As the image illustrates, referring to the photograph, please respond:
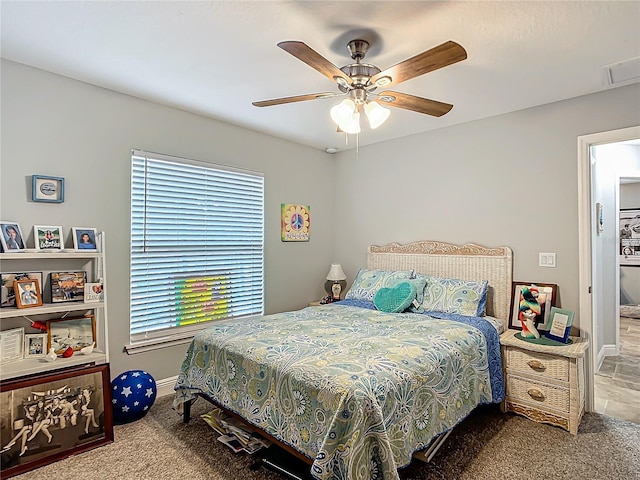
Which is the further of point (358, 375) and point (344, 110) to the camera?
point (344, 110)

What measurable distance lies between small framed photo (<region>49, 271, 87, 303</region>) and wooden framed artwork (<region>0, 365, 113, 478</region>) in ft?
1.63

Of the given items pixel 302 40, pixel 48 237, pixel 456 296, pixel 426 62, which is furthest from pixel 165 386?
pixel 426 62

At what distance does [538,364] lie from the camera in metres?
2.64

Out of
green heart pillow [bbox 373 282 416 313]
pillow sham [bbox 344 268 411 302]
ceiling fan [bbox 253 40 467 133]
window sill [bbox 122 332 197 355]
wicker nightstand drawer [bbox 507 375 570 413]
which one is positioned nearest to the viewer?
ceiling fan [bbox 253 40 467 133]

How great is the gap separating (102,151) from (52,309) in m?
1.26

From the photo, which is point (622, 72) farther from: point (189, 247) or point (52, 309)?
point (52, 309)

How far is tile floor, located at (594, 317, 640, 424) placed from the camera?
2834 millimetres

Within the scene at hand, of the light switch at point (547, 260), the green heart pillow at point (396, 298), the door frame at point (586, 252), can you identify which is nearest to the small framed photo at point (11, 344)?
the green heart pillow at point (396, 298)

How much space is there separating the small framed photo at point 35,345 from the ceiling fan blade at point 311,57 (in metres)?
2.45

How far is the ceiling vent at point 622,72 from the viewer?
2339mm

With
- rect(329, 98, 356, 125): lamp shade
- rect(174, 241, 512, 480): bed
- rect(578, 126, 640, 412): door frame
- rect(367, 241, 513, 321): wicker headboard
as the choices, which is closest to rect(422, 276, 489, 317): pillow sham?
rect(174, 241, 512, 480): bed

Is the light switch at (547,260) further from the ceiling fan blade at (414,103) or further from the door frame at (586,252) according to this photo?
the ceiling fan blade at (414,103)

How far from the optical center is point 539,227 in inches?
122

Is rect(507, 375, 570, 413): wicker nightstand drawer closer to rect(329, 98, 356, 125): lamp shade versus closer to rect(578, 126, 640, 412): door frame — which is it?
rect(578, 126, 640, 412): door frame
